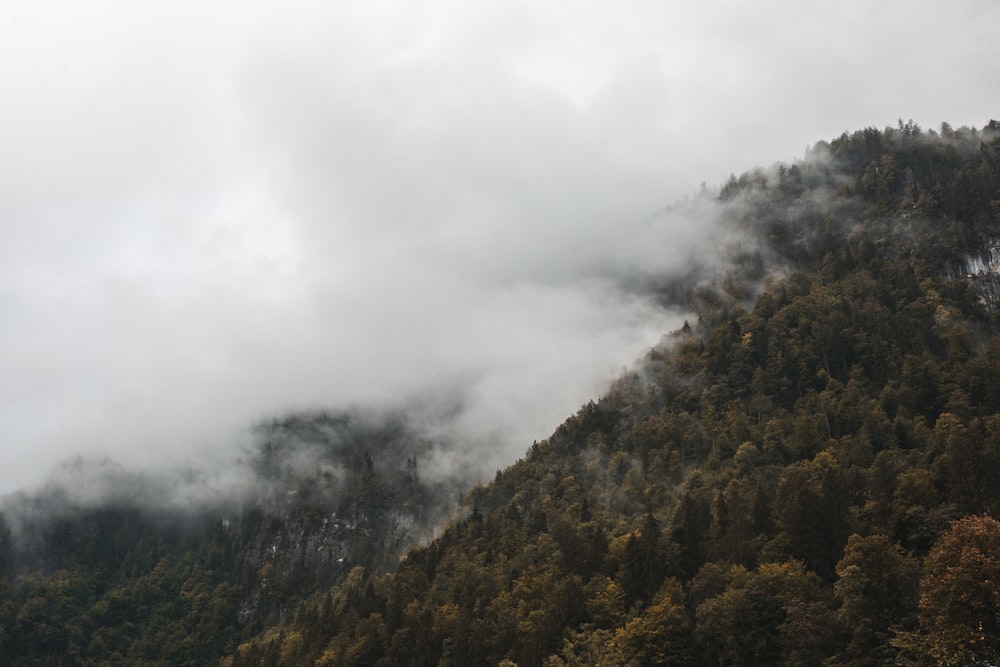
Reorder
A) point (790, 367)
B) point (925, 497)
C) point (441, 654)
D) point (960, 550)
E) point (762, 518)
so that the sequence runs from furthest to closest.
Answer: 1. point (790, 367)
2. point (441, 654)
3. point (762, 518)
4. point (925, 497)
5. point (960, 550)

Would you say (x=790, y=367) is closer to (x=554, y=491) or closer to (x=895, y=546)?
(x=554, y=491)

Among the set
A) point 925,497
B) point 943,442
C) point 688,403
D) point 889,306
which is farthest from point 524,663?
point 889,306

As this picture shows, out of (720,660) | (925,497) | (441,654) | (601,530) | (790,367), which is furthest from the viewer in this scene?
(790,367)

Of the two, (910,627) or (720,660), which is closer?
(910,627)

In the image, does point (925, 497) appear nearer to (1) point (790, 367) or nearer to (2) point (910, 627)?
(2) point (910, 627)

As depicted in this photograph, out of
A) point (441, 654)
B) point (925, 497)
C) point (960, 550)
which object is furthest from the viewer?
point (441, 654)

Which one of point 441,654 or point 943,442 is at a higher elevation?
point 943,442

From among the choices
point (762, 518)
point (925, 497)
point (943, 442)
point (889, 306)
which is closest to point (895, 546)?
point (925, 497)

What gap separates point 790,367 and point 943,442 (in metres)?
62.2

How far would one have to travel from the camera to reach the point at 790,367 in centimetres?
18775

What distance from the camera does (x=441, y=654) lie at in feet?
440

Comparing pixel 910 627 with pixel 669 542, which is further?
pixel 669 542

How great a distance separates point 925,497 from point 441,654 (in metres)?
79.1

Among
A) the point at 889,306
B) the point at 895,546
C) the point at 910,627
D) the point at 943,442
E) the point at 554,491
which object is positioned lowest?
the point at 910,627
